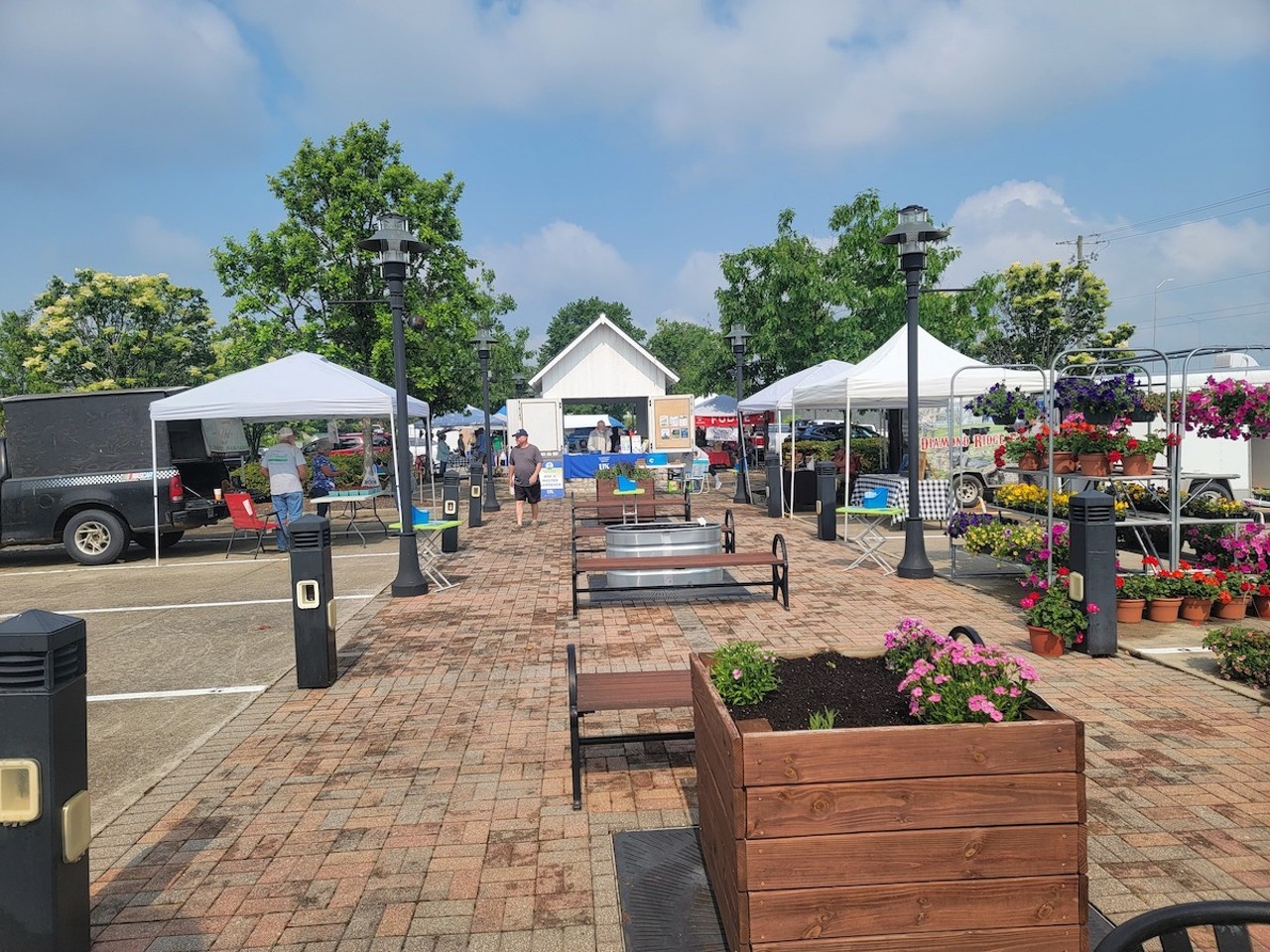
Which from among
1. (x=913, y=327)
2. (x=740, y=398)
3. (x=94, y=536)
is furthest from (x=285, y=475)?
(x=740, y=398)

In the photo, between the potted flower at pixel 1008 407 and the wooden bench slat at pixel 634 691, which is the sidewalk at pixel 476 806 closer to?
the wooden bench slat at pixel 634 691

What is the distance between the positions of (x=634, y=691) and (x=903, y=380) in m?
10.5

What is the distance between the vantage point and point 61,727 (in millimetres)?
2824

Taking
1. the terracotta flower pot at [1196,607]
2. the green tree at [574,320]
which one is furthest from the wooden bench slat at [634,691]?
the green tree at [574,320]

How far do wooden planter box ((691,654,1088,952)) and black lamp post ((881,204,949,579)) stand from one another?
727 centimetres

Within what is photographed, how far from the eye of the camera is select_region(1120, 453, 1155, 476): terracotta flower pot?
7684mm

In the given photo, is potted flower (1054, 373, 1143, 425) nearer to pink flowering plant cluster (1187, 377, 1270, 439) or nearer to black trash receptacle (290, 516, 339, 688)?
pink flowering plant cluster (1187, 377, 1270, 439)

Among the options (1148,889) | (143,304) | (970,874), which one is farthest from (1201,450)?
(143,304)

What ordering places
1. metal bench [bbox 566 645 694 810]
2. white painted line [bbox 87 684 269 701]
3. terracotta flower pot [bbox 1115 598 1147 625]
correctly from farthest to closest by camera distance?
terracotta flower pot [bbox 1115 598 1147 625], white painted line [bbox 87 684 269 701], metal bench [bbox 566 645 694 810]

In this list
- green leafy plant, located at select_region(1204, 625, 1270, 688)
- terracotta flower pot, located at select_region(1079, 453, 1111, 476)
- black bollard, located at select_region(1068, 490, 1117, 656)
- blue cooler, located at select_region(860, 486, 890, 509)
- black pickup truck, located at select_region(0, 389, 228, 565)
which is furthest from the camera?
black pickup truck, located at select_region(0, 389, 228, 565)

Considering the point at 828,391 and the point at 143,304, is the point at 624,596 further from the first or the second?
the point at 143,304

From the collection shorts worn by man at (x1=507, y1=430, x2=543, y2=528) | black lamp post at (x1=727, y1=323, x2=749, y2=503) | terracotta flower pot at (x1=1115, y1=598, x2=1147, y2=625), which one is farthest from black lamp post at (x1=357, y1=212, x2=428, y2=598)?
black lamp post at (x1=727, y1=323, x2=749, y2=503)

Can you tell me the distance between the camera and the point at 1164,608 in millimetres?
7305

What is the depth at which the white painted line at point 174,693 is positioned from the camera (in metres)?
6.16
